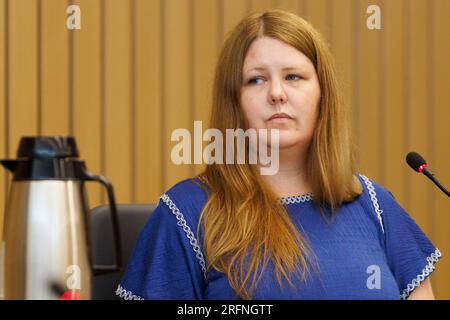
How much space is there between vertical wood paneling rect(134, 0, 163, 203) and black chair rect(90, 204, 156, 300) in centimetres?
77

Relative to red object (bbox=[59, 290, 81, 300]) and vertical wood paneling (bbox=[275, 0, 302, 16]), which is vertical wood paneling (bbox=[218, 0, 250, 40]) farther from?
red object (bbox=[59, 290, 81, 300])

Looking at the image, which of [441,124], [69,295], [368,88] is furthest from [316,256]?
[441,124]

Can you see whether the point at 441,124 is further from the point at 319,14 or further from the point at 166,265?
the point at 166,265

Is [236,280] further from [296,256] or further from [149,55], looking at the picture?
[149,55]

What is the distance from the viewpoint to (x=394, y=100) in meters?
2.44

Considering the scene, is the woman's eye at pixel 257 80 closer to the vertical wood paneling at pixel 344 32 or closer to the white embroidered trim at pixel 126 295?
the white embroidered trim at pixel 126 295

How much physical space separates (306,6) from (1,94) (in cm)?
104

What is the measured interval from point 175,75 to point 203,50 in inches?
5.0

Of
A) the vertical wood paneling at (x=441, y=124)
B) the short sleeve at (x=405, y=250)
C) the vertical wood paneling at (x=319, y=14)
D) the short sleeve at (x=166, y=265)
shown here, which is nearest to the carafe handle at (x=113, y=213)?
the short sleeve at (x=166, y=265)

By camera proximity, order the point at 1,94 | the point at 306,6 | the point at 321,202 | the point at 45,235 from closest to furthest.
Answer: the point at 45,235
the point at 321,202
the point at 1,94
the point at 306,6

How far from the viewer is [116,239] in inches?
32.4

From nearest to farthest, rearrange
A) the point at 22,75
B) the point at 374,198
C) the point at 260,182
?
the point at 260,182, the point at 374,198, the point at 22,75

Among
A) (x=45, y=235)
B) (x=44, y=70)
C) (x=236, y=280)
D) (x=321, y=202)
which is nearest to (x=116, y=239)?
(x=45, y=235)

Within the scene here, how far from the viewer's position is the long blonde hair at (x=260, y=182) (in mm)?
1222
